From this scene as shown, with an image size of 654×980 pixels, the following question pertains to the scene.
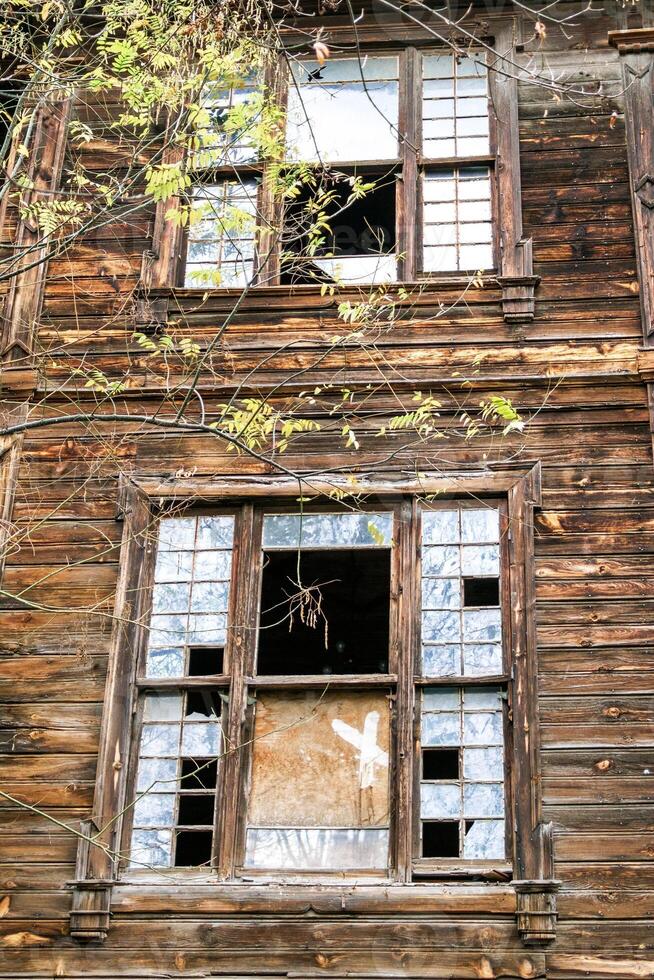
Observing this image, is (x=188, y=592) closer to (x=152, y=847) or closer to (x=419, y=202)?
(x=152, y=847)

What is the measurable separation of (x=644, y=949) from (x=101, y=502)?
4.01 metres

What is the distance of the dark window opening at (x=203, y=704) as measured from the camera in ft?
24.2

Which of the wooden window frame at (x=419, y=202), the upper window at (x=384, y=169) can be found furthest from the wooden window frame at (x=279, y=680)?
the upper window at (x=384, y=169)

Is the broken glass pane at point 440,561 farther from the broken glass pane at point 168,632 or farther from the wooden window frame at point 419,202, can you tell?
the wooden window frame at point 419,202

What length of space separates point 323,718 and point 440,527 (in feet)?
4.31

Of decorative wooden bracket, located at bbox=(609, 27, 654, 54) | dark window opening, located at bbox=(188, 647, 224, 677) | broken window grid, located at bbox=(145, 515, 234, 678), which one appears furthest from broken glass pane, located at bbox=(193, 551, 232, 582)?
decorative wooden bracket, located at bbox=(609, 27, 654, 54)

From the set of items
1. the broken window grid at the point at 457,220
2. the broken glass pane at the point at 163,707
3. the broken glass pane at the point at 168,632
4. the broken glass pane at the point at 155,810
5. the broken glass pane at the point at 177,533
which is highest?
the broken window grid at the point at 457,220

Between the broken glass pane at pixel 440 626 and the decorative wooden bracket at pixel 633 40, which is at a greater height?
the decorative wooden bracket at pixel 633 40

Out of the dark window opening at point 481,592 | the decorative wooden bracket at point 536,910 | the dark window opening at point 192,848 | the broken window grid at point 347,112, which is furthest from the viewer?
the broken window grid at point 347,112

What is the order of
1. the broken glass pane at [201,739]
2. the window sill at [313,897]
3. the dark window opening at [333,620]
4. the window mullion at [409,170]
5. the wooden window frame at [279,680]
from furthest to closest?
the dark window opening at [333,620] → the window mullion at [409,170] → the broken glass pane at [201,739] → the wooden window frame at [279,680] → the window sill at [313,897]

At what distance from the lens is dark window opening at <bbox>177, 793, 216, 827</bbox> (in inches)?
283

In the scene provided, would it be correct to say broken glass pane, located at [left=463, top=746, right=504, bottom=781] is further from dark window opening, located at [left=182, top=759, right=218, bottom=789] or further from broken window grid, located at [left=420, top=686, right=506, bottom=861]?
dark window opening, located at [left=182, top=759, right=218, bottom=789]

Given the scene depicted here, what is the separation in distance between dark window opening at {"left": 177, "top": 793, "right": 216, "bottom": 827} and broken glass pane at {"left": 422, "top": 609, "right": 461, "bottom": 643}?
1.52 m

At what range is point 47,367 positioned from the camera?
824 centimetres
